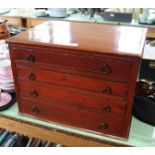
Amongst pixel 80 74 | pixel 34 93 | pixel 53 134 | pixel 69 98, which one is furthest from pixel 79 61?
pixel 53 134

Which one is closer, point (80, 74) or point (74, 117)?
point (80, 74)

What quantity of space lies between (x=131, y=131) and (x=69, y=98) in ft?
0.99

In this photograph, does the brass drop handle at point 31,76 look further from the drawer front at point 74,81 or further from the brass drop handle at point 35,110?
the brass drop handle at point 35,110

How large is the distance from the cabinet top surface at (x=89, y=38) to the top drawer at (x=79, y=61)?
3 centimetres

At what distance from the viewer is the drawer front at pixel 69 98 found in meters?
0.80

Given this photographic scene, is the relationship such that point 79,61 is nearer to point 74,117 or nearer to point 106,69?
point 106,69

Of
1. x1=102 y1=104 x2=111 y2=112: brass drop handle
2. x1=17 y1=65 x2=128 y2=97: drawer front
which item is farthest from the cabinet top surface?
x1=102 y1=104 x2=111 y2=112: brass drop handle

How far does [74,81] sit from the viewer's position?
32.1 inches

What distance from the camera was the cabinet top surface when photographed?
0.74 metres

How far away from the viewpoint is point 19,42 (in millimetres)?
811

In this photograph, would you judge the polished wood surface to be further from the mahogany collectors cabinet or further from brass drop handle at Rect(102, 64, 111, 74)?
brass drop handle at Rect(102, 64, 111, 74)

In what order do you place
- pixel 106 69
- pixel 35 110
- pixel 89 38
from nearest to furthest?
1. pixel 106 69
2. pixel 89 38
3. pixel 35 110

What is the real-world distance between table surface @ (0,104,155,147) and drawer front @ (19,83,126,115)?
117 mm
